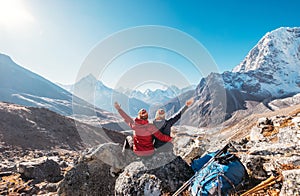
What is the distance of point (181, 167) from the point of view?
696cm

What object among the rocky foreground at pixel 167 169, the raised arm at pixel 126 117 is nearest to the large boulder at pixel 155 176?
the rocky foreground at pixel 167 169

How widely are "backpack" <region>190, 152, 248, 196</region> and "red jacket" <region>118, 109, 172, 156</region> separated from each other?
87.5 inches

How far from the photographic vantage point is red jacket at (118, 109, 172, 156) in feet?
24.2

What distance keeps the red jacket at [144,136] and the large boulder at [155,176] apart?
38 cm

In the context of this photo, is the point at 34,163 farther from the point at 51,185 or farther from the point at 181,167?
the point at 181,167

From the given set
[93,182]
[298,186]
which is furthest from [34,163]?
[298,186]

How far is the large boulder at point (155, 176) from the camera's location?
6.24m

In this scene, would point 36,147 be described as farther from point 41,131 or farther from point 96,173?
point 96,173

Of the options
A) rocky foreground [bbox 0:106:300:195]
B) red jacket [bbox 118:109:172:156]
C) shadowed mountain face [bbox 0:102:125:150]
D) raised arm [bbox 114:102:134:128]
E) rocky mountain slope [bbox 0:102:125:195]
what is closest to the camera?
rocky foreground [bbox 0:106:300:195]

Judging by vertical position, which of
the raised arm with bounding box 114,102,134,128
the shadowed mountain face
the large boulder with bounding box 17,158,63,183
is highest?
the shadowed mountain face

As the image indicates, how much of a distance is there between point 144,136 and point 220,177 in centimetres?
306

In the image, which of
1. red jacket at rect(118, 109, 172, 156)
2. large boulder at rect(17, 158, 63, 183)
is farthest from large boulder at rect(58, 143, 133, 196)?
large boulder at rect(17, 158, 63, 183)

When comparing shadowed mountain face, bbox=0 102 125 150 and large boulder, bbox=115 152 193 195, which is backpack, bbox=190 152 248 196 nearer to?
large boulder, bbox=115 152 193 195

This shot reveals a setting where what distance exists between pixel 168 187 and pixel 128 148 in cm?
278
